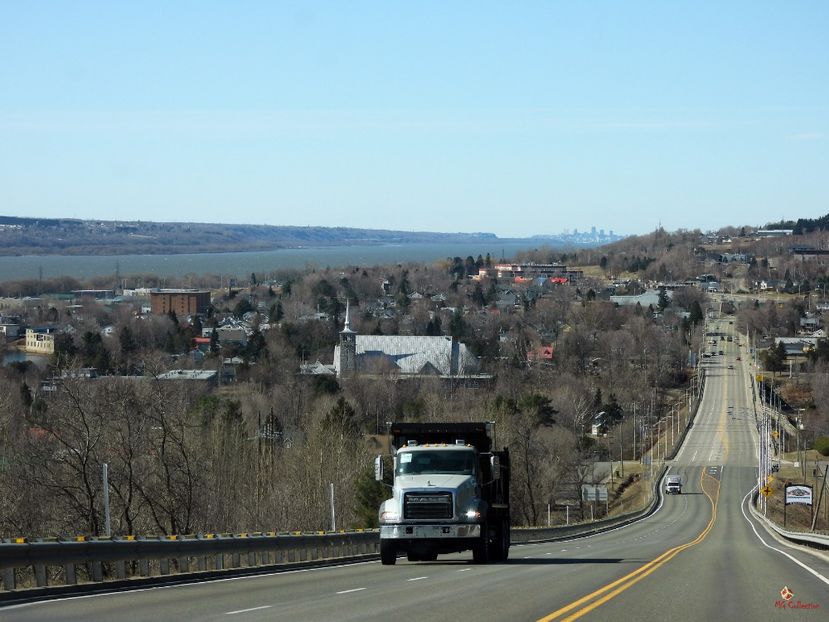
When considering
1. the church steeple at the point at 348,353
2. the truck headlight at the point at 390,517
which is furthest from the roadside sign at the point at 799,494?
the church steeple at the point at 348,353

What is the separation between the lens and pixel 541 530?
168 feet

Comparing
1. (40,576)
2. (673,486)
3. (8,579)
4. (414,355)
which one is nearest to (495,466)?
(40,576)

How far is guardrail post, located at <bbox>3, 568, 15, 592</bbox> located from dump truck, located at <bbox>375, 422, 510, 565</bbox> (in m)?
9.68

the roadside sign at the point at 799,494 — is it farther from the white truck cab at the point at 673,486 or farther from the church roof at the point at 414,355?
the church roof at the point at 414,355

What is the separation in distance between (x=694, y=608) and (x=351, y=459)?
52365 mm

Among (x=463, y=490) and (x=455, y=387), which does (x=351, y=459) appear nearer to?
(x=463, y=490)

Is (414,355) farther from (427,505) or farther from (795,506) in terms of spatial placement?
(427,505)

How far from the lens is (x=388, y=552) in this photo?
1041 inches

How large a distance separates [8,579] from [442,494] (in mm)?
10162

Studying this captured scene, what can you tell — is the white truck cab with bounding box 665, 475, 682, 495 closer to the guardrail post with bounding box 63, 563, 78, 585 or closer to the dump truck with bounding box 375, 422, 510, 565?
the dump truck with bounding box 375, 422, 510, 565

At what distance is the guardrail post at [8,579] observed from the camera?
17.5m

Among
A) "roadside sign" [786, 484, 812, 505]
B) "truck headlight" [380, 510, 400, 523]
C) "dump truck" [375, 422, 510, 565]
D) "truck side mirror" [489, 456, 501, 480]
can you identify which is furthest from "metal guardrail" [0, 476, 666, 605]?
"roadside sign" [786, 484, 812, 505]

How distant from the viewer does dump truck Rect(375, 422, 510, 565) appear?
25.9 metres

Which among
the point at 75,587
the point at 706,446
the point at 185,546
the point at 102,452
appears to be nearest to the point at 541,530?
the point at 102,452
